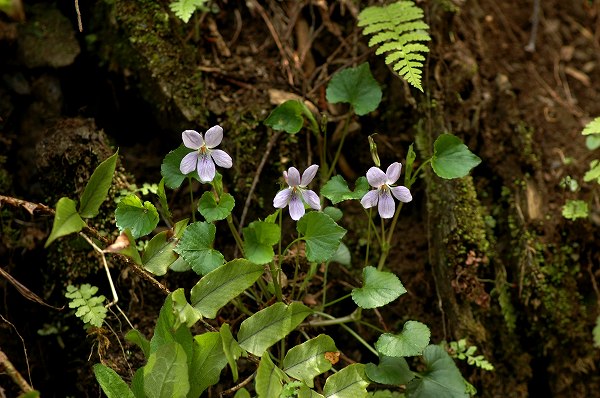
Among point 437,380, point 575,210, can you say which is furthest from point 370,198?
point 575,210

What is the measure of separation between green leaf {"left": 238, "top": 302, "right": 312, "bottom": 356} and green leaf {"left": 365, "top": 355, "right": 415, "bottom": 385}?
34cm

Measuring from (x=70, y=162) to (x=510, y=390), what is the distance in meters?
2.15

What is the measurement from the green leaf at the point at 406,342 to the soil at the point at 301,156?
1.76ft

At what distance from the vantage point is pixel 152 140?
9.89ft

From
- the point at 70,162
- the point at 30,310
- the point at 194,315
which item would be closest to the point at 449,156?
the point at 194,315

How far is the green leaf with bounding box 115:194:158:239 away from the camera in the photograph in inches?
82.6

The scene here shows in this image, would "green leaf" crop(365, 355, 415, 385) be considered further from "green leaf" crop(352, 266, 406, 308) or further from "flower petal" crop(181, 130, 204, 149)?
"flower petal" crop(181, 130, 204, 149)

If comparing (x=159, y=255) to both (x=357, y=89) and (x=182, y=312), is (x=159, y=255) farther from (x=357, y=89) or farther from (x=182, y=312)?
(x=357, y=89)

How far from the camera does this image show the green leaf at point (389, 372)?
2.20 meters

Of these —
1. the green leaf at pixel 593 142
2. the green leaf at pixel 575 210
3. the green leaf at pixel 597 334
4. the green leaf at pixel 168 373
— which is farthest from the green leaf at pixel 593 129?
the green leaf at pixel 168 373

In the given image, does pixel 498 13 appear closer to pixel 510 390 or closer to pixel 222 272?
pixel 510 390

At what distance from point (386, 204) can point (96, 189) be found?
98cm

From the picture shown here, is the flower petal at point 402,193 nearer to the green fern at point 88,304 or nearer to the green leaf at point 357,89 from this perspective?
the green leaf at point 357,89

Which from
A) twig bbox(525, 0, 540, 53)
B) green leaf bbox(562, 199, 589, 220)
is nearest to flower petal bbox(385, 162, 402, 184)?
green leaf bbox(562, 199, 589, 220)
